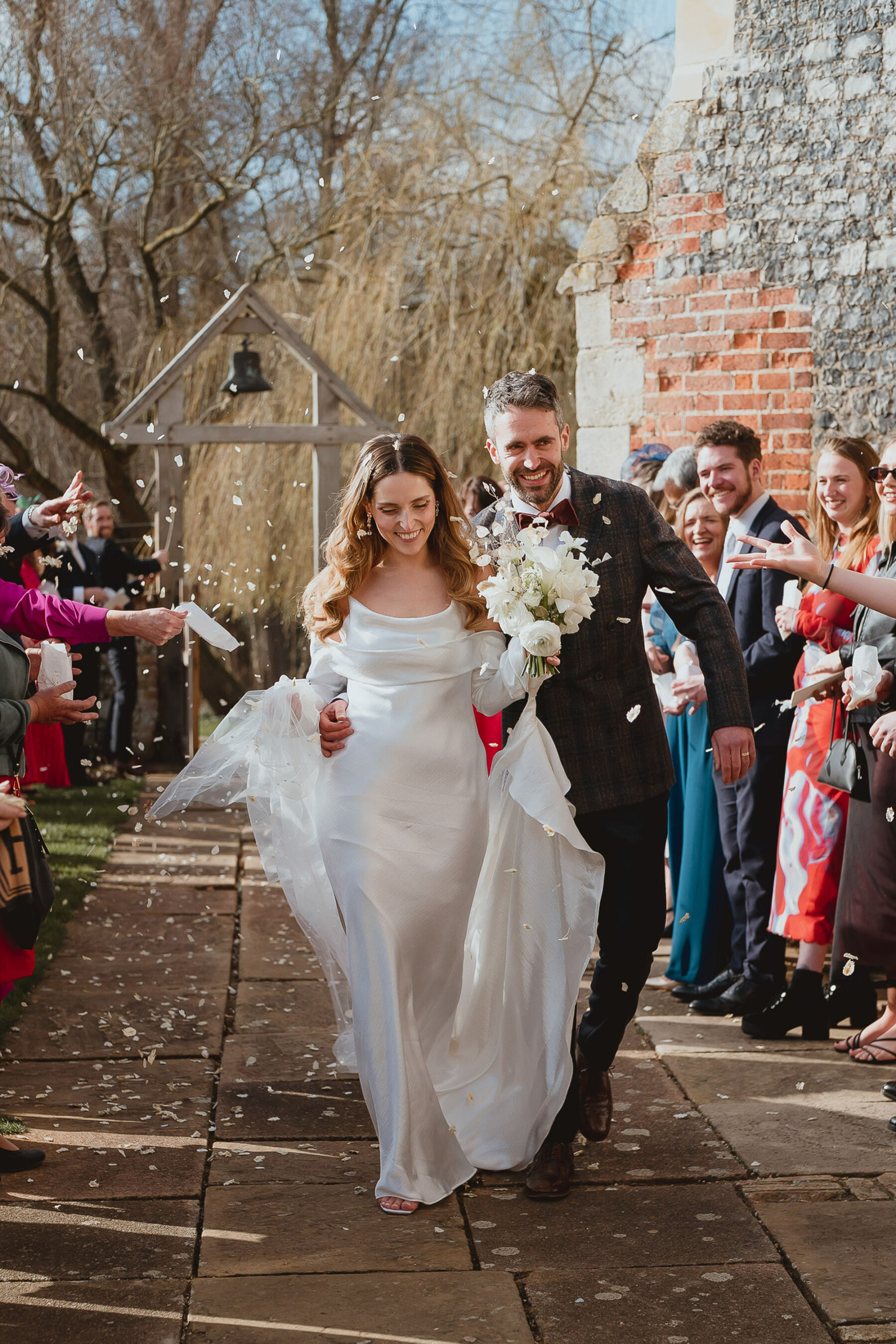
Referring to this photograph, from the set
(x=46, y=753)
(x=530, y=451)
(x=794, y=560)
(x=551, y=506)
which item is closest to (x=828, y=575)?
(x=794, y=560)

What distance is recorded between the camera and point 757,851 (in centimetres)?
495

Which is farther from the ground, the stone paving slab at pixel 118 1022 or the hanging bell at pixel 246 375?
the hanging bell at pixel 246 375

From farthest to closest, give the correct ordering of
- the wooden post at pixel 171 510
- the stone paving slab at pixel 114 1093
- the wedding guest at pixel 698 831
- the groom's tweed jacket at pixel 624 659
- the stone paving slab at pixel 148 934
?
the wooden post at pixel 171 510 → the stone paving slab at pixel 148 934 → the wedding guest at pixel 698 831 → the stone paving slab at pixel 114 1093 → the groom's tweed jacket at pixel 624 659

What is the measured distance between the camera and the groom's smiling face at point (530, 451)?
11.9 ft

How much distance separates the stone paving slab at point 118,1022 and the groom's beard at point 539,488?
220 cm

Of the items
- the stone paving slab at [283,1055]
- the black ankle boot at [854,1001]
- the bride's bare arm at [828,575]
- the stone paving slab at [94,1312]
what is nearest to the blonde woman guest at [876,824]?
the bride's bare arm at [828,575]

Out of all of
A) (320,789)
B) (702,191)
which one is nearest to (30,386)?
(702,191)

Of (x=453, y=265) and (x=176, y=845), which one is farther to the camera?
(x=453, y=265)

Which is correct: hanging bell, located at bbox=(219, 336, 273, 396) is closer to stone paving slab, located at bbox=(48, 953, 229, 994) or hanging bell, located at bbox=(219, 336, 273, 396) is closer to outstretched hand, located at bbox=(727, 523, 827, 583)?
stone paving slab, located at bbox=(48, 953, 229, 994)

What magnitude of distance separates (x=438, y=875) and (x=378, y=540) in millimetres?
942

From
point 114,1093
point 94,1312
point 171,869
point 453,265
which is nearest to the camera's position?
point 94,1312

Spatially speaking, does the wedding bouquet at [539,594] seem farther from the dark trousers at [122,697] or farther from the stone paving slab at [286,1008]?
the dark trousers at [122,697]

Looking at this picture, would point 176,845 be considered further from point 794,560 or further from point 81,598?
point 794,560

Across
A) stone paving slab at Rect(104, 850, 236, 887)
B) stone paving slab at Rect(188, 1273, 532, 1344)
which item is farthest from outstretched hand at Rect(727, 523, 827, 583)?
stone paving slab at Rect(104, 850, 236, 887)
